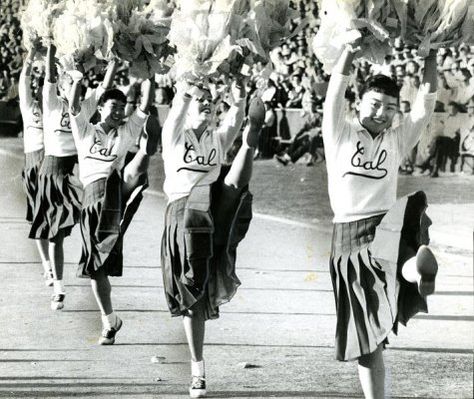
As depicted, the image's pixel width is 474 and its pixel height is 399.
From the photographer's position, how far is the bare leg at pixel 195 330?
655 centimetres

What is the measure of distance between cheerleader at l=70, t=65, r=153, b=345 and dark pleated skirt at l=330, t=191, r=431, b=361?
2652mm

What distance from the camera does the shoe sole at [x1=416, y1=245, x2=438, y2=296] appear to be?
487 centimetres

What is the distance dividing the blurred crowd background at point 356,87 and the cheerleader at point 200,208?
666 cm

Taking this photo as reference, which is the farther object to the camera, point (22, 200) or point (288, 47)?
point (288, 47)

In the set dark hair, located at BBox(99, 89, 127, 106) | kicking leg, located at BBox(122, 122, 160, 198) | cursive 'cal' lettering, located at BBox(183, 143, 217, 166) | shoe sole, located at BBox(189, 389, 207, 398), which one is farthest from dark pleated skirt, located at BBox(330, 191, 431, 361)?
dark hair, located at BBox(99, 89, 127, 106)

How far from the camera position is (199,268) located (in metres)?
6.76

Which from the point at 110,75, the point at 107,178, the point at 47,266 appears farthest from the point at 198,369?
the point at 47,266

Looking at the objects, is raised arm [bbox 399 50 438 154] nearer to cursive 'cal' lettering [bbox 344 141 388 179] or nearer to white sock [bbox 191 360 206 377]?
cursive 'cal' lettering [bbox 344 141 388 179]

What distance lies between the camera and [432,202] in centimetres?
1378

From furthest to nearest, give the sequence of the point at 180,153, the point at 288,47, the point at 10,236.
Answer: the point at 288,47
the point at 10,236
the point at 180,153

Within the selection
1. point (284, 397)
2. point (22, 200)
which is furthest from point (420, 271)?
point (22, 200)

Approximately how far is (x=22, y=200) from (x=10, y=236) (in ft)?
9.07

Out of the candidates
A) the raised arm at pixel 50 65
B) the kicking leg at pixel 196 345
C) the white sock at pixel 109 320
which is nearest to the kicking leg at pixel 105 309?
the white sock at pixel 109 320

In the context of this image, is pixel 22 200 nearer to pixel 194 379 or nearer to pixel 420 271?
pixel 194 379
